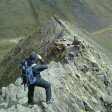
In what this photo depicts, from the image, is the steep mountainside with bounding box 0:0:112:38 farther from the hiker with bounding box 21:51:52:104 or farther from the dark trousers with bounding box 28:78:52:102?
the hiker with bounding box 21:51:52:104

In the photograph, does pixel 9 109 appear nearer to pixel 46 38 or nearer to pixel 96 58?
pixel 96 58

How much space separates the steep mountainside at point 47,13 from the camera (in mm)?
159875

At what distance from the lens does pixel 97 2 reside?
183375 millimetres

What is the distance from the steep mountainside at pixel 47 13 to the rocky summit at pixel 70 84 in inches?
4908

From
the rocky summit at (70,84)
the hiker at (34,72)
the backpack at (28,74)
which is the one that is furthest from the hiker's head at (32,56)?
the rocky summit at (70,84)

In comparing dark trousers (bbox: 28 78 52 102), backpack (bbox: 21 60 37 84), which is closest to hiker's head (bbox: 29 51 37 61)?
backpack (bbox: 21 60 37 84)

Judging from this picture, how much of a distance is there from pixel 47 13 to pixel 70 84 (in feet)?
473

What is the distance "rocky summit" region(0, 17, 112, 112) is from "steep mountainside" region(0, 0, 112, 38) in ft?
409

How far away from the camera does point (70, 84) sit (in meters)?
26.8

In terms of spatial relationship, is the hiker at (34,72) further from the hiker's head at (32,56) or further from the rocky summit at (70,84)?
the rocky summit at (70,84)

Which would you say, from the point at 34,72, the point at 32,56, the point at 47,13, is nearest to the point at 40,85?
the point at 34,72

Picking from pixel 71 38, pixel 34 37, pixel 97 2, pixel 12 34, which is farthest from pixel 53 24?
pixel 97 2

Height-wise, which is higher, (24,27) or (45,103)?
(45,103)

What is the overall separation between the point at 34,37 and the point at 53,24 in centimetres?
256
